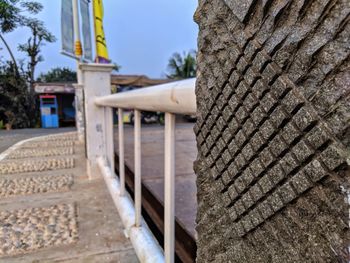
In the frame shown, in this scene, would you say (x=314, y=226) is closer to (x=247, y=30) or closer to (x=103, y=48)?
(x=247, y=30)

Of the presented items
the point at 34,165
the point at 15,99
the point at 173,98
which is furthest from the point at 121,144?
the point at 15,99

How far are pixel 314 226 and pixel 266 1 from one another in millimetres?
323

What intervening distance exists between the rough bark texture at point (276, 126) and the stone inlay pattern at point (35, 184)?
106 inches

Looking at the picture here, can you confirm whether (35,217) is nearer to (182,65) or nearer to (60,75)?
(182,65)

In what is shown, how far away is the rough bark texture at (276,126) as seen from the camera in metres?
0.35

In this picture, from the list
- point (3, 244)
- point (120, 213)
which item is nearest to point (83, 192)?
point (120, 213)

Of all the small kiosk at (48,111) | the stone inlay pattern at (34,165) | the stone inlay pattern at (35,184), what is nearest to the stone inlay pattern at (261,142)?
the stone inlay pattern at (35,184)

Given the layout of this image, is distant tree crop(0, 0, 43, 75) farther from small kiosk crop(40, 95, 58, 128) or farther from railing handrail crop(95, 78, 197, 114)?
railing handrail crop(95, 78, 197, 114)

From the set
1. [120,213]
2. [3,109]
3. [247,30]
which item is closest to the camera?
[247,30]

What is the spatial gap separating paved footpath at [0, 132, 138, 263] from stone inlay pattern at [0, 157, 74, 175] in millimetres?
57

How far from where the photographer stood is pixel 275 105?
1.44ft

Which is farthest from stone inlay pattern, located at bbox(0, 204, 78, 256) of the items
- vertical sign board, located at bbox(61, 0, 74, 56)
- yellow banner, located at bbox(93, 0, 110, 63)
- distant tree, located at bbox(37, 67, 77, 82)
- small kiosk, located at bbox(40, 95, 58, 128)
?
distant tree, located at bbox(37, 67, 77, 82)

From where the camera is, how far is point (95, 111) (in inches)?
130

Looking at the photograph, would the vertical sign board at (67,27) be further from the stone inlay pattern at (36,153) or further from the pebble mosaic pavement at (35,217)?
the pebble mosaic pavement at (35,217)
